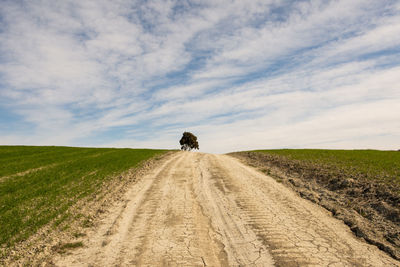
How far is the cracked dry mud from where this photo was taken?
630 cm

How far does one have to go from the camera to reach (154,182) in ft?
51.2

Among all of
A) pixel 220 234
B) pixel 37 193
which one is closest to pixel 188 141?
pixel 37 193

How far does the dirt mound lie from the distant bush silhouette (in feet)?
202

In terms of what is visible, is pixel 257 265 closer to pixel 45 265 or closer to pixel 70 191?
pixel 45 265

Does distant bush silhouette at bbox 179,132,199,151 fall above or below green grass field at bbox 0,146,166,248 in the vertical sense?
Result: above

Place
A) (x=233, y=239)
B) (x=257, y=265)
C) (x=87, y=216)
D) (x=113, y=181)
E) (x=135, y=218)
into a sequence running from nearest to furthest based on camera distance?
(x=257, y=265)
(x=233, y=239)
(x=135, y=218)
(x=87, y=216)
(x=113, y=181)

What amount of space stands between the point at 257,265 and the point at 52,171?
68.2ft

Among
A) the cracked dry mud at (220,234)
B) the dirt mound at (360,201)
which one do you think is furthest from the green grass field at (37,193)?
the dirt mound at (360,201)

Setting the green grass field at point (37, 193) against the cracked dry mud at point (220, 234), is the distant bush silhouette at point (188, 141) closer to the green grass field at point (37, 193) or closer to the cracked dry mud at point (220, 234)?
the green grass field at point (37, 193)

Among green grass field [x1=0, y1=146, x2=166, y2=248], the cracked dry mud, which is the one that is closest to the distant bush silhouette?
green grass field [x1=0, y1=146, x2=166, y2=248]

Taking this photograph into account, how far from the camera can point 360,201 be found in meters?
11.5

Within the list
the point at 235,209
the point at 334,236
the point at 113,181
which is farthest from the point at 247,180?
the point at 113,181

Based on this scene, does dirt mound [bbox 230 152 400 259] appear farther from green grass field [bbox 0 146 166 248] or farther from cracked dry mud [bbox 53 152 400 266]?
green grass field [bbox 0 146 166 248]

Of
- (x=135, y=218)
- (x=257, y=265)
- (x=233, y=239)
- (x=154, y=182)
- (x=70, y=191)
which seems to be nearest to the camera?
(x=257, y=265)
